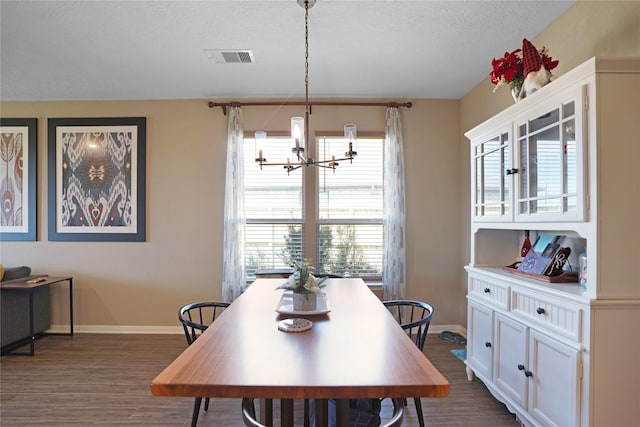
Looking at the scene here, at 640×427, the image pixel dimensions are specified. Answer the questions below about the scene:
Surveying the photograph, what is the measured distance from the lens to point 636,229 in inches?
64.7

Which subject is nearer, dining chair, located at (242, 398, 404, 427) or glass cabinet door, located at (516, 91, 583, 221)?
dining chair, located at (242, 398, 404, 427)

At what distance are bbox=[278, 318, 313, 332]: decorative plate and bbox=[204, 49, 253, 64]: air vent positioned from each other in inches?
91.0

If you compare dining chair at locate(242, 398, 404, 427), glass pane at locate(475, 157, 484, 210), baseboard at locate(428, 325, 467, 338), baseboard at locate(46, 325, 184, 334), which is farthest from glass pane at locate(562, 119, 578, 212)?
baseboard at locate(46, 325, 184, 334)

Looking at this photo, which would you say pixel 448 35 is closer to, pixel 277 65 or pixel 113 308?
pixel 277 65

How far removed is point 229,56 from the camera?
3016mm

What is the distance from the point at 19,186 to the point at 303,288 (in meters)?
4.17

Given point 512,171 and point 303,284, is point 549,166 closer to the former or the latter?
point 512,171

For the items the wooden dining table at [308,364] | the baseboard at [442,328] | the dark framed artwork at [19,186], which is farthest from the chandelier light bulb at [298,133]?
the dark framed artwork at [19,186]

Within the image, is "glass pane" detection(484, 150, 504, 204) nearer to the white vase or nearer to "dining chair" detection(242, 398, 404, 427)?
the white vase

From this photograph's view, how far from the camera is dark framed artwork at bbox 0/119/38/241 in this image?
4.07 meters

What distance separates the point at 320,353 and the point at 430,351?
2477 mm

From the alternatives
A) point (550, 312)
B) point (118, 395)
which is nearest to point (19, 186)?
point (118, 395)

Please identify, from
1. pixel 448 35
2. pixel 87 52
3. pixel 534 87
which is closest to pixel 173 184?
pixel 87 52

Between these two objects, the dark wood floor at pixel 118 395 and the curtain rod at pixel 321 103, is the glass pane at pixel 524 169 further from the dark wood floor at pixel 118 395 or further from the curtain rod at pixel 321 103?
the curtain rod at pixel 321 103
